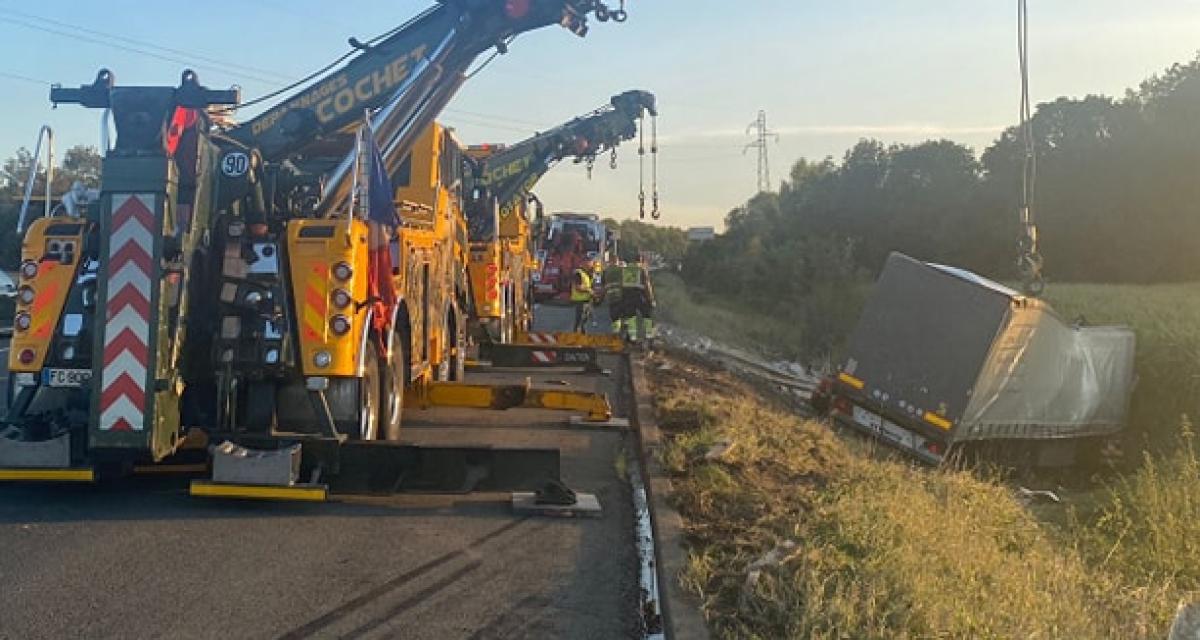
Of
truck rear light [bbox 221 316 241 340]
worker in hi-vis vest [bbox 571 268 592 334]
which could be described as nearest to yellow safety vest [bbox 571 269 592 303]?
worker in hi-vis vest [bbox 571 268 592 334]

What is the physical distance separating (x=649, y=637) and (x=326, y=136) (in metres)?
6.25

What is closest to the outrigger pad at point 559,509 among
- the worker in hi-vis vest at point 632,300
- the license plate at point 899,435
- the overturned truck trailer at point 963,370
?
the overturned truck trailer at point 963,370

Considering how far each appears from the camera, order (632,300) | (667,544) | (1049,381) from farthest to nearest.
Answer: (632,300)
(1049,381)
(667,544)

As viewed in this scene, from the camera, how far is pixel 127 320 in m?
6.69

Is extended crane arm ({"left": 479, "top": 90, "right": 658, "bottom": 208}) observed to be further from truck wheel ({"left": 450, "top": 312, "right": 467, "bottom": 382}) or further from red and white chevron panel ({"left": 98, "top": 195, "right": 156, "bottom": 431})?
red and white chevron panel ({"left": 98, "top": 195, "right": 156, "bottom": 431})

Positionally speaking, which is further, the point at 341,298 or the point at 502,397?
the point at 502,397

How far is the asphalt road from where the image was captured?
5086 mm

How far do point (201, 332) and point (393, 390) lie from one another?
1.91 metres

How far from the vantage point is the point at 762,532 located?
6324 millimetres

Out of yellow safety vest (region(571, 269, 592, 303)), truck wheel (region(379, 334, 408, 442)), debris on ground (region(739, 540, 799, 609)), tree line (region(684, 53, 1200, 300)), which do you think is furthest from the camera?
tree line (region(684, 53, 1200, 300))

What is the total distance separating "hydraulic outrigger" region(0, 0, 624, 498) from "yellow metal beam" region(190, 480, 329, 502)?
10mm

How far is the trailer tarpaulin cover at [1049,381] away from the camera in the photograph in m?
15.4

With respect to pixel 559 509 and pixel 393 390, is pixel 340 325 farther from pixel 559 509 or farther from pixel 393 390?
pixel 559 509

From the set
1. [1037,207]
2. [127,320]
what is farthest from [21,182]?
[1037,207]
